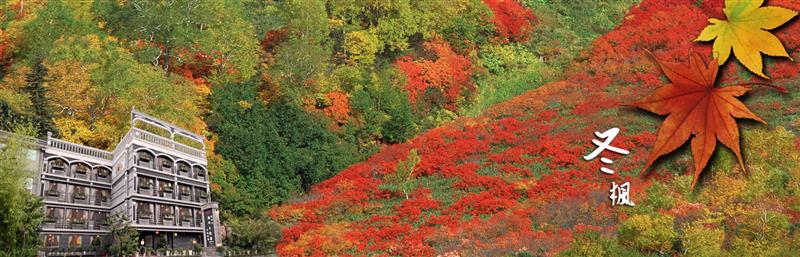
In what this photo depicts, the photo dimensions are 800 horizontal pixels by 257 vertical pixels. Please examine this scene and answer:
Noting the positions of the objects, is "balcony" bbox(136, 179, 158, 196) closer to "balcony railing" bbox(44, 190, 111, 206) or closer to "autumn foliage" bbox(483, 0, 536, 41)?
"balcony railing" bbox(44, 190, 111, 206)

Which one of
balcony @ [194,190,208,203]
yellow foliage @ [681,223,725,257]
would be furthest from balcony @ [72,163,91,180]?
yellow foliage @ [681,223,725,257]

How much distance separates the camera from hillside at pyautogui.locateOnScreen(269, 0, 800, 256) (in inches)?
993

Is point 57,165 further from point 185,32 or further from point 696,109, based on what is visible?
point 696,109

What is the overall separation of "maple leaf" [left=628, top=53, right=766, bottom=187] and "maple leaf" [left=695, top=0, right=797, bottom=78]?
0.15 meters

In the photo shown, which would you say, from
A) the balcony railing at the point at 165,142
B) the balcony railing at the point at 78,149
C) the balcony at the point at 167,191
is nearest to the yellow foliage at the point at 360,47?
the balcony railing at the point at 165,142

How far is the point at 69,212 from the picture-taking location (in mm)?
33406

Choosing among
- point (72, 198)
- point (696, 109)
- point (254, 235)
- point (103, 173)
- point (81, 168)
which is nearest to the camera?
point (696, 109)

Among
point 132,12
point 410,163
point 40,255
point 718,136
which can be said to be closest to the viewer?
point 718,136

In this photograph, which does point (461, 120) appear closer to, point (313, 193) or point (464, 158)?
point (464, 158)

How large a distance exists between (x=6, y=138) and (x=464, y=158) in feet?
83.7

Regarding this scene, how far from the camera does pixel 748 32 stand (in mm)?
4285

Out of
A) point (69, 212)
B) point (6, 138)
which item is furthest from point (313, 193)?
point (6, 138)

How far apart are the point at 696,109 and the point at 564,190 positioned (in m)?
33.7

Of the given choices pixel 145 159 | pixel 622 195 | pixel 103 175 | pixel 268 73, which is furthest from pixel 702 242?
pixel 268 73
